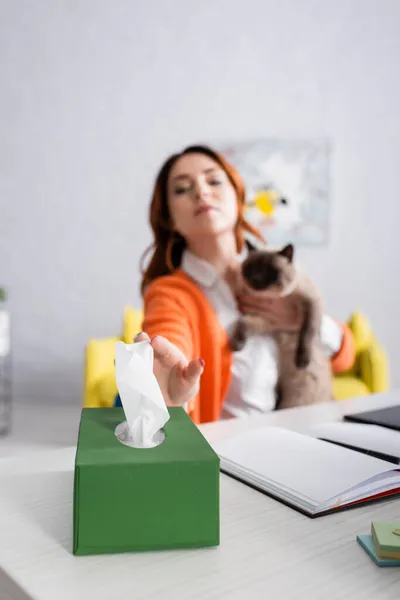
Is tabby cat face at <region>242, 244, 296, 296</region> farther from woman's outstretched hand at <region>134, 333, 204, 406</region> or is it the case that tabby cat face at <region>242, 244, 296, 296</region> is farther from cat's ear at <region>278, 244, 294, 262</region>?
woman's outstretched hand at <region>134, 333, 204, 406</region>

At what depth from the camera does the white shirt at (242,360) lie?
125cm

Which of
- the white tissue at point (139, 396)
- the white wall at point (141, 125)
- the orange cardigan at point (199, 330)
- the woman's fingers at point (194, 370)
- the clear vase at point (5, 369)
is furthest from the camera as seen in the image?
the white wall at point (141, 125)

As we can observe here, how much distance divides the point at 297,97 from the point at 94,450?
3.19 meters

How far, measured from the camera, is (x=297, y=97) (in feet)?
11.1

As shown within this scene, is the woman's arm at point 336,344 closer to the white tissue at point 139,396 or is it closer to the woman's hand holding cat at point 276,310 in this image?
the woman's hand holding cat at point 276,310

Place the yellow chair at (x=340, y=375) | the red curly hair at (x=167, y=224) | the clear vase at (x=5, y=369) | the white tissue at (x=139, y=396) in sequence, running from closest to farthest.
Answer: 1. the white tissue at (x=139, y=396)
2. the red curly hair at (x=167, y=224)
3. the yellow chair at (x=340, y=375)
4. the clear vase at (x=5, y=369)

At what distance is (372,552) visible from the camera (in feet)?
1.81

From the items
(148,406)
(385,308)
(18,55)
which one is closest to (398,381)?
(385,308)

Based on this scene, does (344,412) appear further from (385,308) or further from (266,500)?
(385,308)

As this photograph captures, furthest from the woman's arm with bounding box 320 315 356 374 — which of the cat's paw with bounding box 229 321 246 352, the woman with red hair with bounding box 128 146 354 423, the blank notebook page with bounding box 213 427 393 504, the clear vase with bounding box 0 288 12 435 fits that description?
the clear vase with bounding box 0 288 12 435

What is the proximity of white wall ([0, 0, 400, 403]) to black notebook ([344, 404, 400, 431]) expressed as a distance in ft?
7.92

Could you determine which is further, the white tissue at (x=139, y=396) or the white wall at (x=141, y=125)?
the white wall at (x=141, y=125)

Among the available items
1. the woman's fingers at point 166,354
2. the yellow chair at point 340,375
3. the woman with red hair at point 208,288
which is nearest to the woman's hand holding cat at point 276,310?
the woman with red hair at point 208,288

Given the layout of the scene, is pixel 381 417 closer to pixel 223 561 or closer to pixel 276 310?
pixel 276 310
